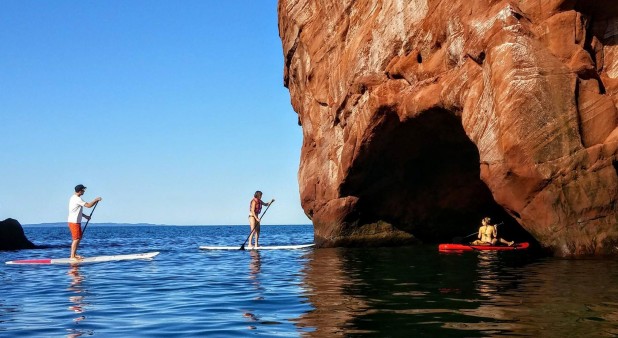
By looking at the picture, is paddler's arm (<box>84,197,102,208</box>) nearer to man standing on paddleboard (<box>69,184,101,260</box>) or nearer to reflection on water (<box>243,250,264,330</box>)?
man standing on paddleboard (<box>69,184,101,260</box>)

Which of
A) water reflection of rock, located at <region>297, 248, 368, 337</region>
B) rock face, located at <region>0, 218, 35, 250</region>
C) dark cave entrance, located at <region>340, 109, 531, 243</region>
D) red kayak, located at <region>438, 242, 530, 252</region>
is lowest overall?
water reflection of rock, located at <region>297, 248, 368, 337</region>

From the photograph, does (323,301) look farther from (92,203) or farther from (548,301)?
(92,203)

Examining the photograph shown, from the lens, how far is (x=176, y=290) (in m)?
14.5

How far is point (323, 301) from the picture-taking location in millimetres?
12070

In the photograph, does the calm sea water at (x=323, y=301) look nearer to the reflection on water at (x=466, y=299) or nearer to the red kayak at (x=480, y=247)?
the reflection on water at (x=466, y=299)

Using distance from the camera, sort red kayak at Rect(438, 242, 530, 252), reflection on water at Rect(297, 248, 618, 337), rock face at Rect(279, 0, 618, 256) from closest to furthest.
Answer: reflection on water at Rect(297, 248, 618, 337) < rock face at Rect(279, 0, 618, 256) < red kayak at Rect(438, 242, 530, 252)

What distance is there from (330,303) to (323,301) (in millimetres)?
286

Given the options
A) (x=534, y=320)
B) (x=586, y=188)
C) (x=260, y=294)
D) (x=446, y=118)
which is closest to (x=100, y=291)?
(x=260, y=294)

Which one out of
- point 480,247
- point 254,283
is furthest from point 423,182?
point 254,283

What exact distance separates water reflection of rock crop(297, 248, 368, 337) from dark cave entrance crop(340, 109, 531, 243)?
10774 mm

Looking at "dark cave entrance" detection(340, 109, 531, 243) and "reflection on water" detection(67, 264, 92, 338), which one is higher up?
"dark cave entrance" detection(340, 109, 531, 243)

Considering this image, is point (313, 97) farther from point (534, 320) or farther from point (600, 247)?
point (534, 320)

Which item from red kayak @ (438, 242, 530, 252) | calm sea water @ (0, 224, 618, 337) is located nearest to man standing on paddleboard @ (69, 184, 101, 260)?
calm sea water @ (0, 224, 618, 337)

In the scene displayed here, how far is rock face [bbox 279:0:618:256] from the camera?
64.5 ft
